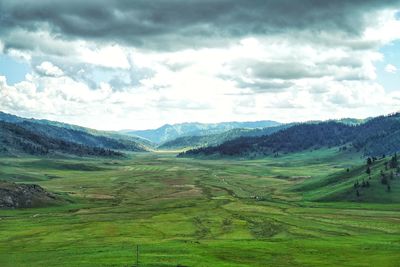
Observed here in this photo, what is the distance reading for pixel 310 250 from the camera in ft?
351

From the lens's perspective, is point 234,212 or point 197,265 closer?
point 197,265

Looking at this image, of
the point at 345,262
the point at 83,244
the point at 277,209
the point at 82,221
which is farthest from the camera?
the point at 277,209

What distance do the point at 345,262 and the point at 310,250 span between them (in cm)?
1214

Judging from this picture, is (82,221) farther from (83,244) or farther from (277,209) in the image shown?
(277,209)

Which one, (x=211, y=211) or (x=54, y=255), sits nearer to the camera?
(x=54, y=255)

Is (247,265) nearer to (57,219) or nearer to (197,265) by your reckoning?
(197,265)

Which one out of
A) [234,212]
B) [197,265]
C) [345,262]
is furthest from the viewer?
[234,212]

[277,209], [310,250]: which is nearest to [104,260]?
[310,250]

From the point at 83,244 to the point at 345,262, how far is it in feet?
196

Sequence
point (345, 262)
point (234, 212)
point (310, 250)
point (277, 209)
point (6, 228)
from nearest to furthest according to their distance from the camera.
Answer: point (345, 262) → point (310, 250) → point (6, 228) → point (234, 212) → point (277, 209)

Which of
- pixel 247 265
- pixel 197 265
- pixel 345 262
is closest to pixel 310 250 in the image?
pixel 345 262

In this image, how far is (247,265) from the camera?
9062 centimetres

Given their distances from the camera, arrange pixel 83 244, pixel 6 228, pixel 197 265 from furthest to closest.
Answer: pixel 6 228
pixel 83 244
pixel 197 265

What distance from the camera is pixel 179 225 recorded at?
497 ft
